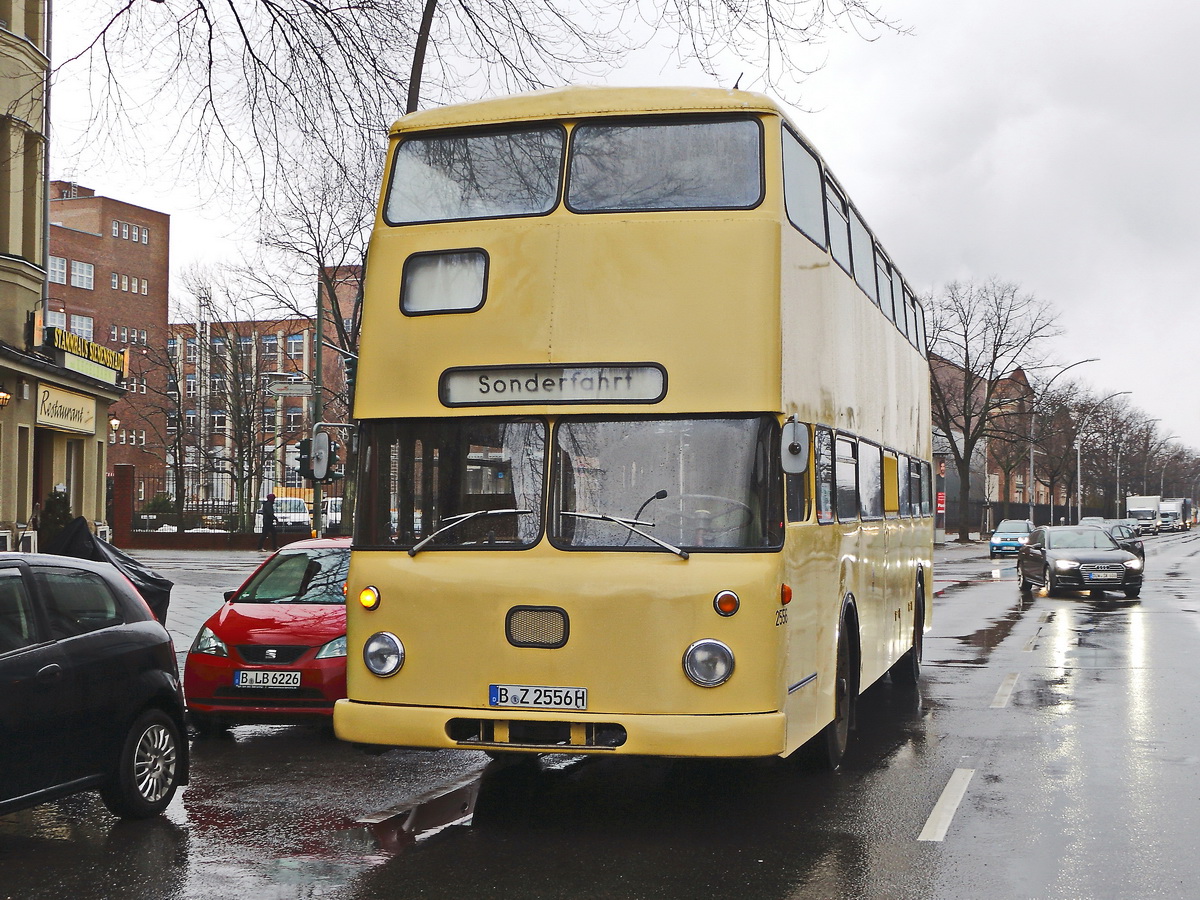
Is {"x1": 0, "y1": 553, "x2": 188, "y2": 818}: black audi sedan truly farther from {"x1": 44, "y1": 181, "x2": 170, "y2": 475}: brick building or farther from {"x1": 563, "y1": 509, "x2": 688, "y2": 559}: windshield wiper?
{"x1": 44, "y1": 181, "x2": 170, "y2": 475}: brick building

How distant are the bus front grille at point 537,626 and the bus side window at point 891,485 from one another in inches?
209

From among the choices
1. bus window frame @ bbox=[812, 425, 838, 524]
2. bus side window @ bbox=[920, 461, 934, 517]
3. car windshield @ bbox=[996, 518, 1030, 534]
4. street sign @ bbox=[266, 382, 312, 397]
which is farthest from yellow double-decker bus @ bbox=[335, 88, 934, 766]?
car windshield @ bbox=[996, 518, 1030, 534]

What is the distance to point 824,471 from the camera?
8.67 m

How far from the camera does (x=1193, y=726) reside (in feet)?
37.1

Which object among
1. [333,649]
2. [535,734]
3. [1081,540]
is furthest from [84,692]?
[1081,540]

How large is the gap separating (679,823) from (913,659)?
7.11 meters

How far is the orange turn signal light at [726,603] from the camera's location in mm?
7082

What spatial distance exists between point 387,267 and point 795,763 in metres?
4.29

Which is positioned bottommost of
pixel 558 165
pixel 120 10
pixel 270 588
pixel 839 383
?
pixel 270 588

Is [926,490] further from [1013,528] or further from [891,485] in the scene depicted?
[1013,528]

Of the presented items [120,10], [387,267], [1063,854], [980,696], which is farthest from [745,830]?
[120,10]

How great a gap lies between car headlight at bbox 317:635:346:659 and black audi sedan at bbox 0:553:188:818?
7.82 ft

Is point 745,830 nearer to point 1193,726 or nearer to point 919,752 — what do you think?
point 919,752

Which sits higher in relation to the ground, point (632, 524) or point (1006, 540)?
point (632, 524)
